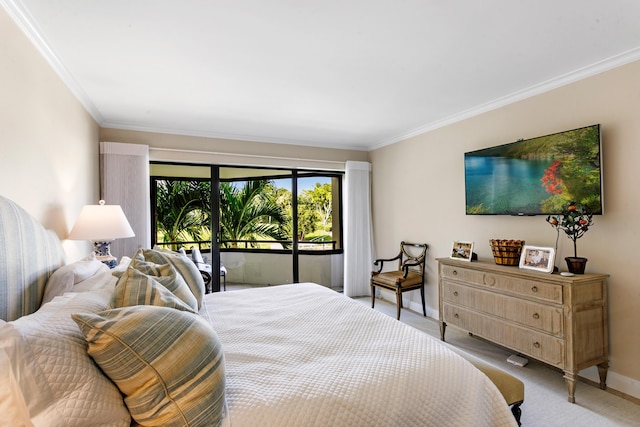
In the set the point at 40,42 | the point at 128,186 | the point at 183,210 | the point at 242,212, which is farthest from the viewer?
the point at 242,212

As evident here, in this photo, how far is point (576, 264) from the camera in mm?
2459

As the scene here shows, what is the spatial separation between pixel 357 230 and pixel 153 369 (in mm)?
4352

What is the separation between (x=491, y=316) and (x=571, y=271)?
739mm

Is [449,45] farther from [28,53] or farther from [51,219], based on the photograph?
[51,219]

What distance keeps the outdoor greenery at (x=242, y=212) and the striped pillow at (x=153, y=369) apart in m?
3.54

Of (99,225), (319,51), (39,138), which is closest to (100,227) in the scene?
(99,225)

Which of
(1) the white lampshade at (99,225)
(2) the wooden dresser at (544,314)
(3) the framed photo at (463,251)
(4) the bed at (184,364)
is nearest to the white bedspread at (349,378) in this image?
(4) the bed at (184,364)

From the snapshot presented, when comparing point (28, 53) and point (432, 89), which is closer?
point (28, 53)

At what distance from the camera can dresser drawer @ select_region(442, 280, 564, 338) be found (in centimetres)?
242

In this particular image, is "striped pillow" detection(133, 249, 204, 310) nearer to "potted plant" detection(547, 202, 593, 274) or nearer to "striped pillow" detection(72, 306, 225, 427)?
"striped pillow" detection(72, 306, 225, 427)

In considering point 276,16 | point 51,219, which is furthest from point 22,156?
point 276,16

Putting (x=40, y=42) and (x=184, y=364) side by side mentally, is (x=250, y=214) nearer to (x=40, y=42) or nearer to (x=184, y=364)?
(x=40, y=42)

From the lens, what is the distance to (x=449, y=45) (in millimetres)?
2209

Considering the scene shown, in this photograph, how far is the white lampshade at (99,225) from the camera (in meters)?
2.60
